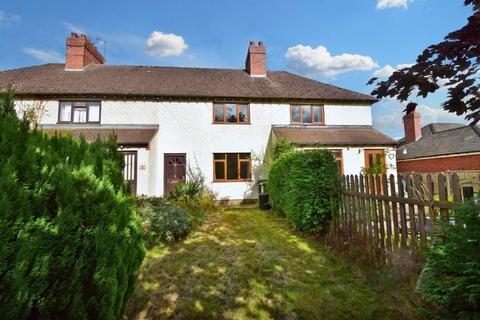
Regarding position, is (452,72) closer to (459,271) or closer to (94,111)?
(459,271)

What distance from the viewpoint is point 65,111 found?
1224 cm

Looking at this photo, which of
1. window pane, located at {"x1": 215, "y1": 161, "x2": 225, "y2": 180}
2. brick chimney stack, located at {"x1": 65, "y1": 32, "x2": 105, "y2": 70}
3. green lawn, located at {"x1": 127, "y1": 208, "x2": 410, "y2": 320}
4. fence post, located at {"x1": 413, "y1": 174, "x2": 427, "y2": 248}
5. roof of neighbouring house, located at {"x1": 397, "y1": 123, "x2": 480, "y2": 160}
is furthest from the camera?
roof of neighbouring house, located at {"x1": 397, "y1": 123, "x2": 480, "y2": 160}

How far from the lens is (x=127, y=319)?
269 cm

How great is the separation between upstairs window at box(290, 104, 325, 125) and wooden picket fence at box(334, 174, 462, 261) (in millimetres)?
9267

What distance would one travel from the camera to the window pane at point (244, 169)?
1295 cm

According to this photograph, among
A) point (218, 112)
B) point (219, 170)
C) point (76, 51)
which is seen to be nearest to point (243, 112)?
point (218, 112)

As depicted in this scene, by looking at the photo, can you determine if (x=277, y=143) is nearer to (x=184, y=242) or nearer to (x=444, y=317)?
(x=184, y=242)

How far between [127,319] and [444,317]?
127 inches

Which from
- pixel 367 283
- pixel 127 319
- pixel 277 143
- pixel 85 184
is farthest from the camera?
pixel 277 143

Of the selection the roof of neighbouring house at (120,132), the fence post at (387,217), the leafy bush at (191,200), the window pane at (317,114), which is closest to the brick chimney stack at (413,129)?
the window pane at (317,114)

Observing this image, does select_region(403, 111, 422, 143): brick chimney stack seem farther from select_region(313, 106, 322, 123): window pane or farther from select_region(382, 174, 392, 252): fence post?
select_region(382, 174, 392, 252): fence post

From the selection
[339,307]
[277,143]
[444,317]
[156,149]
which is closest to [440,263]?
[444,317]

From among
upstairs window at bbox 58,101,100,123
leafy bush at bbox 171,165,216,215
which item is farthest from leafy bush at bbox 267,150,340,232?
upstairs window at bbox 58,101,100,123

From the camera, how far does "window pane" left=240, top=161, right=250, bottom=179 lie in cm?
1295
